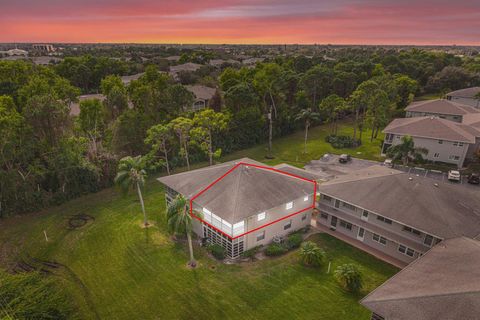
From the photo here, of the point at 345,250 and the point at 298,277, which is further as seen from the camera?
the point at 345,250

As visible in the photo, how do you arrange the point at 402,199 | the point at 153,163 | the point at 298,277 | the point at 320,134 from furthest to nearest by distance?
the point at 320,134 < the point at 153,163 < the point at 402,199 < the point at 298,277

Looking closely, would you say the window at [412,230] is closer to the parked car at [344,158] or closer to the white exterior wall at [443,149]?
the parked car at [344,158]

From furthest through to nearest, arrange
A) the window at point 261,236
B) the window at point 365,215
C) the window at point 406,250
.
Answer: the window at point 261,236 → the window at point 365,215 → the window at point 406,250

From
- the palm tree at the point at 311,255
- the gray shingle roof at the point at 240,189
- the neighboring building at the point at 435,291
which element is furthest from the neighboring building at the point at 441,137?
the palm tree at the point at 311,255

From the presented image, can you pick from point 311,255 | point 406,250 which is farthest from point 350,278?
point 406,250

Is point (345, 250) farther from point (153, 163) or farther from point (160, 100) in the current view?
point (160, 100)

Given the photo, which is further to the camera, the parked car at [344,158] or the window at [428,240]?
the parked car at [344,158]

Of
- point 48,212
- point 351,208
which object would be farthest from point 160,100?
point 351,208
